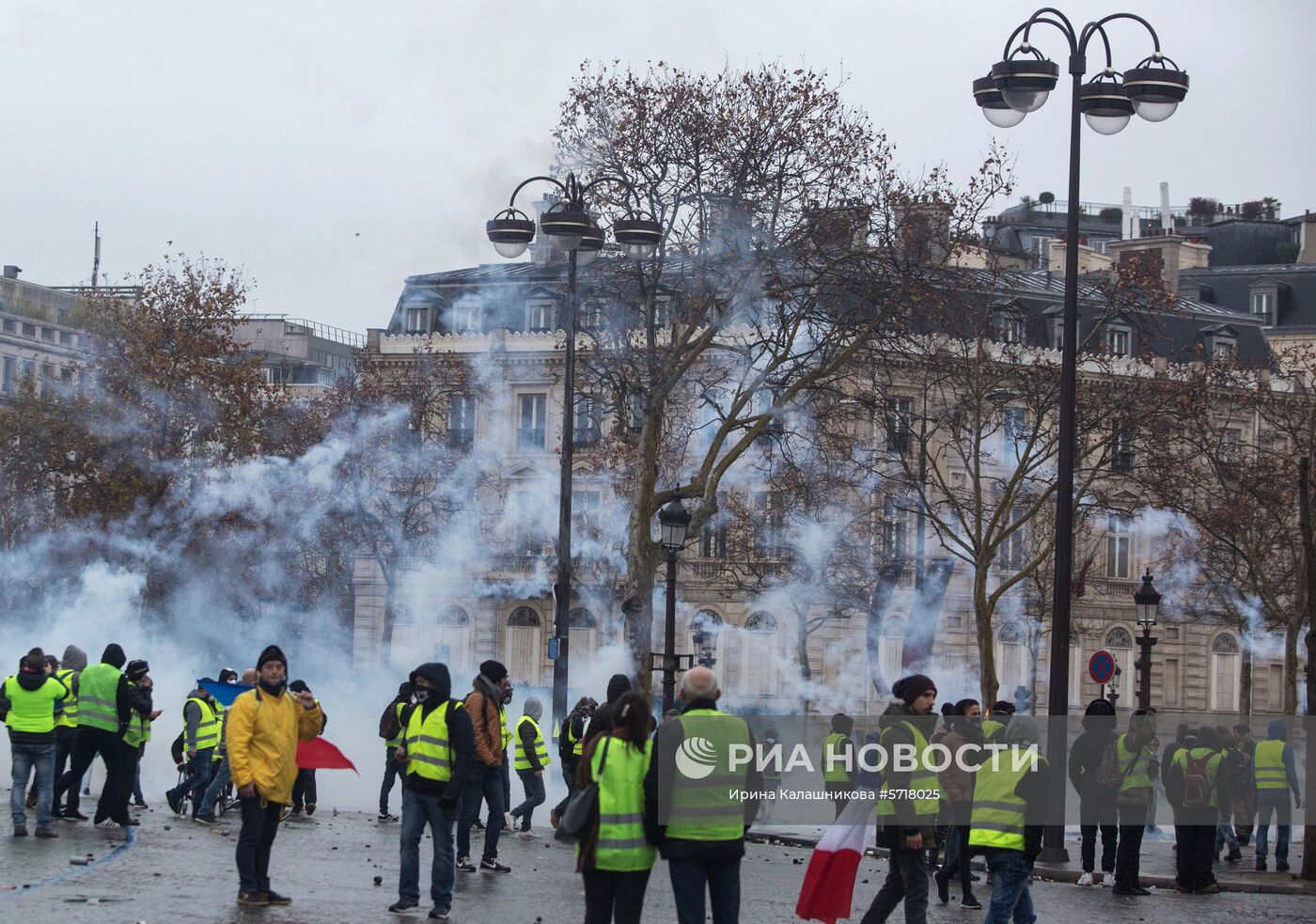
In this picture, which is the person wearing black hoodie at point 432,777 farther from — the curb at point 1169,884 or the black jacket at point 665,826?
the curb at point 1169,884

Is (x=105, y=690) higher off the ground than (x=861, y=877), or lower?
higher

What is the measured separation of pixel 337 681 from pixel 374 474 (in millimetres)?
5943

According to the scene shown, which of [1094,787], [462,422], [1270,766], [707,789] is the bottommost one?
[1270,766]

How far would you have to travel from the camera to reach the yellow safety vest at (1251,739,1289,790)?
22984 mm

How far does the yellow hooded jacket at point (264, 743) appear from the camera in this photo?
1244cm

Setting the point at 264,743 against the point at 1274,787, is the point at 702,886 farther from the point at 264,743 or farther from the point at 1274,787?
the point at 1274,787

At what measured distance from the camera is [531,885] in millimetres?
15414

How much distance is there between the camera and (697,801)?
9.94 m

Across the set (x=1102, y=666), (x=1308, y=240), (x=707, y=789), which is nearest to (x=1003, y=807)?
(x=707, y=789)

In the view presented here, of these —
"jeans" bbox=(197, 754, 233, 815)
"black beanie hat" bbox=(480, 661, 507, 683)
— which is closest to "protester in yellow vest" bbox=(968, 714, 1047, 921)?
"black beanie hat" bbox=(480, 661, 507, 683)

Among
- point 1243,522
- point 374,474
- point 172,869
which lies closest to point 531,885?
point 172,869

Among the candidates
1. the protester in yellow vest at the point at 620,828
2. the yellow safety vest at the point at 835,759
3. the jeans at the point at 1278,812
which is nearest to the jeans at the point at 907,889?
the protester in yellow vest at the point at 620,828

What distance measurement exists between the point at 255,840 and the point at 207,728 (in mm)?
7121

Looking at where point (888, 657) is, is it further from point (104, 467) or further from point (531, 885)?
point (531, 885)
